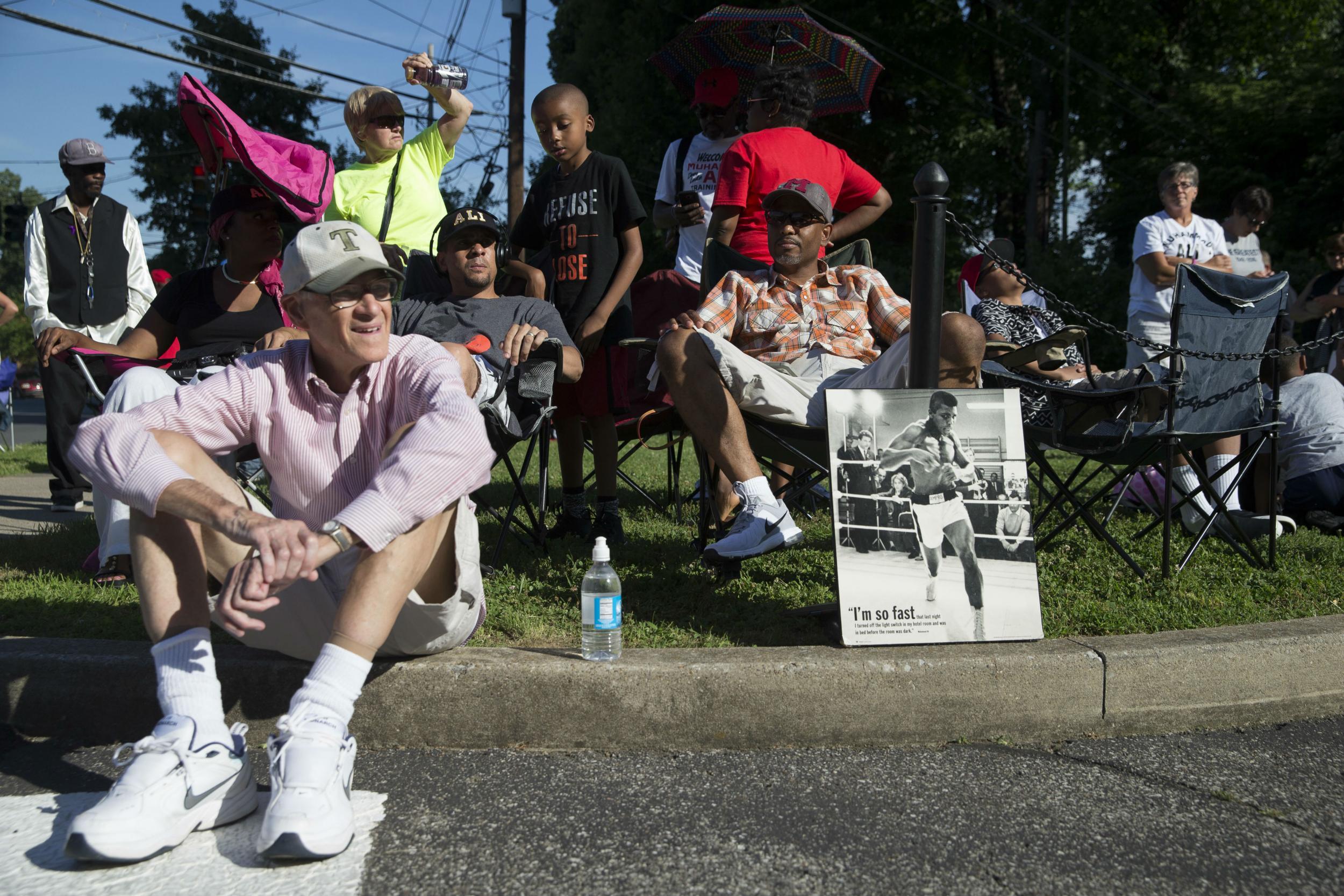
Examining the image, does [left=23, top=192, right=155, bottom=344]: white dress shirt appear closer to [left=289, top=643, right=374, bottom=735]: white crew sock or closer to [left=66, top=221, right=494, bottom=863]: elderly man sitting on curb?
[left=66, top=221, right=494, bottom=863]: elderly man sitting on curb

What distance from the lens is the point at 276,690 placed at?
2840 mm

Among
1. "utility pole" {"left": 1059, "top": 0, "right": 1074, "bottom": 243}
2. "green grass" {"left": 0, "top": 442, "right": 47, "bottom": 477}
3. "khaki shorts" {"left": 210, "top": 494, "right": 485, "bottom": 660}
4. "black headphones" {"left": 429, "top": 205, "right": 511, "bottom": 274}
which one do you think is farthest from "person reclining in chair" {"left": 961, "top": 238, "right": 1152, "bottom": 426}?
"utility pole" {"left": 1059, "top": 0, "right": 1074, "bottom": 243}

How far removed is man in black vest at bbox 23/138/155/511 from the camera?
260 inches

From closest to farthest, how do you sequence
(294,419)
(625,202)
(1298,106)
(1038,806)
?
(1038,806), (294,419), (625,202), (1298,106)

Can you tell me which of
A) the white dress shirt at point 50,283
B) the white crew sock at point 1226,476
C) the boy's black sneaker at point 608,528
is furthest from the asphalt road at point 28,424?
the white crew sock at point 1226,476

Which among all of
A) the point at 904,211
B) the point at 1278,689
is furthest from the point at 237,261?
the point at 904,211

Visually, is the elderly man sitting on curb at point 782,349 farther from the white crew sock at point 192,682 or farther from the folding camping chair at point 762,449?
the white crew sock at point 192,682

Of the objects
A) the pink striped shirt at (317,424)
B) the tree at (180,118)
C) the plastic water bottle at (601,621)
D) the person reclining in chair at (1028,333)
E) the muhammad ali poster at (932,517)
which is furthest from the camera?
the tree at (180,118)

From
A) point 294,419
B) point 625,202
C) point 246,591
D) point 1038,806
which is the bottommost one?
point 1038,806

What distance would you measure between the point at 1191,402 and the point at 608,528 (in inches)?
100

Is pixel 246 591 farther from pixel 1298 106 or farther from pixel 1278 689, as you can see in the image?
pixel 1298 106

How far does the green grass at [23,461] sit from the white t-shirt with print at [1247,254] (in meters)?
9.86

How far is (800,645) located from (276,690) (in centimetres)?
148

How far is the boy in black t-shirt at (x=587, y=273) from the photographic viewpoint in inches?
198
